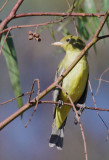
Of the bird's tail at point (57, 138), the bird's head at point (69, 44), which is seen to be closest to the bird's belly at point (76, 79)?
the bird's head at point (69, 44)

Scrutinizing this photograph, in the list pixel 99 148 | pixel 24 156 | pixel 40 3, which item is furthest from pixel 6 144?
pixel 40 3

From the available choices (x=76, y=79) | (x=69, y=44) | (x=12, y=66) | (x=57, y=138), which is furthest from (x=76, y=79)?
(x=12, y=66)

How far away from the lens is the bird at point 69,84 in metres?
3.29

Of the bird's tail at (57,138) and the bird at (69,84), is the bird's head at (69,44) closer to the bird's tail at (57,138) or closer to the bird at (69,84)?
the bird at (69,84)

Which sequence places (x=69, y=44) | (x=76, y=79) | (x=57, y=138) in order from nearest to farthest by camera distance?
(x=76, y=79) < (x=57, y=138) < (x=69, y=44)

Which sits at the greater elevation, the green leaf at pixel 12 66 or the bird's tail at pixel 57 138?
the green leaf at pixel 12 66

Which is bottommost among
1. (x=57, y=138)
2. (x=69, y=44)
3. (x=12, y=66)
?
(x=57, y=138)

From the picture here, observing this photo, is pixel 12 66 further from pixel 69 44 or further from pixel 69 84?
pixel 69 44

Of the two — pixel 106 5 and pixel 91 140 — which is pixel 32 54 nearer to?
pixel 91 140

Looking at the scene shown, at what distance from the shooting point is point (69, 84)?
3.30 m

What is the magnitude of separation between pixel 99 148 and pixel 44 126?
1.19 m

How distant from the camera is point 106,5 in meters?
2.61

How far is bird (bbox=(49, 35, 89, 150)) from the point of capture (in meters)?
3.29

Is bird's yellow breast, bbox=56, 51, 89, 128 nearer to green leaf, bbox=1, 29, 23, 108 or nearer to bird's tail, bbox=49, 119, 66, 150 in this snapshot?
bird's tail, bbox=49, 119, 66, 150
